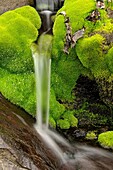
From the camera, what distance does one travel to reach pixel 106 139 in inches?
343

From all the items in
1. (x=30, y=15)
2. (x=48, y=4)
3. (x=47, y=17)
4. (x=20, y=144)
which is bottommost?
(x=20, y=144)

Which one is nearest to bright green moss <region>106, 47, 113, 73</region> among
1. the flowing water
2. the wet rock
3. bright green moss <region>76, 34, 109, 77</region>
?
bright green moss <region>76, 34, 109, 77</region>

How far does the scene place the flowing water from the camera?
25.7 ft

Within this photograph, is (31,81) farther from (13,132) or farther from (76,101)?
(13,132)

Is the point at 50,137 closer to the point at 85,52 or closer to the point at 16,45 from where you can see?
the point at 85,52

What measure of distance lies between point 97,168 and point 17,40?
426 centimetres

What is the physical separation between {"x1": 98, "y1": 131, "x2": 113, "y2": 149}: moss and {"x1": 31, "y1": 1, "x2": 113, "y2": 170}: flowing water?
22 cm

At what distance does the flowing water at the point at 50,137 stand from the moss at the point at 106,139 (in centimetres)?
22

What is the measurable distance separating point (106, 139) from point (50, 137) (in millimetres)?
1498

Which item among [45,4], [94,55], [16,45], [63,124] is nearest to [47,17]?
[45,4]

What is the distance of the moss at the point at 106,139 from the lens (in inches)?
340

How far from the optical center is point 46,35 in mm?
10117

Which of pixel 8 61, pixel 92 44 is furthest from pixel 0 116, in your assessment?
pixel 92 44

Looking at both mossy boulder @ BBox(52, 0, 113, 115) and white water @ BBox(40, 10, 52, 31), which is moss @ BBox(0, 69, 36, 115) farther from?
white water @ BBox(40, 10, 52, 31)
